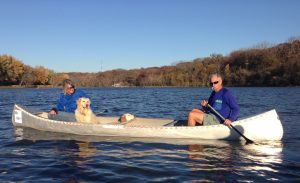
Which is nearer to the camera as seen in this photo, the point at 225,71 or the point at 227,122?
the point at 227,122

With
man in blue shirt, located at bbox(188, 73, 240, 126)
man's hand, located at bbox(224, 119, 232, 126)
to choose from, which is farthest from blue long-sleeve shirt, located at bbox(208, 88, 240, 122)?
man's hand, located at bbox(224, 119, 232, 126)

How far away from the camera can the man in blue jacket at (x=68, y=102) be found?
12070 mm

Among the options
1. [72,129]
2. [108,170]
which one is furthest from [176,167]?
[72,129]

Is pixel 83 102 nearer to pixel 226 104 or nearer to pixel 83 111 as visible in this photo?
pixel 83 111

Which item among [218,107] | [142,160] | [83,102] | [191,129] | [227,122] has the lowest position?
[142,160]

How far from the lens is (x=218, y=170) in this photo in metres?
7.07

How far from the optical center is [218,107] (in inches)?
380

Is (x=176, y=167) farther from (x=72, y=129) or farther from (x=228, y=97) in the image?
(x=72, y=129)

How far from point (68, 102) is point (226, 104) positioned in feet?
18.3

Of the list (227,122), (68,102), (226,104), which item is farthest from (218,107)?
(68,102)

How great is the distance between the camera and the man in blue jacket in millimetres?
12070

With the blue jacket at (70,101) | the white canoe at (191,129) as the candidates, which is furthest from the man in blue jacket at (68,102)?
the white canoe at (191,129)

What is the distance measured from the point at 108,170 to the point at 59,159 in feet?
4.92

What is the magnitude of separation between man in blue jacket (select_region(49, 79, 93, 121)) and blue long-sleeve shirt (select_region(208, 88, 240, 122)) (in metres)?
4.57
